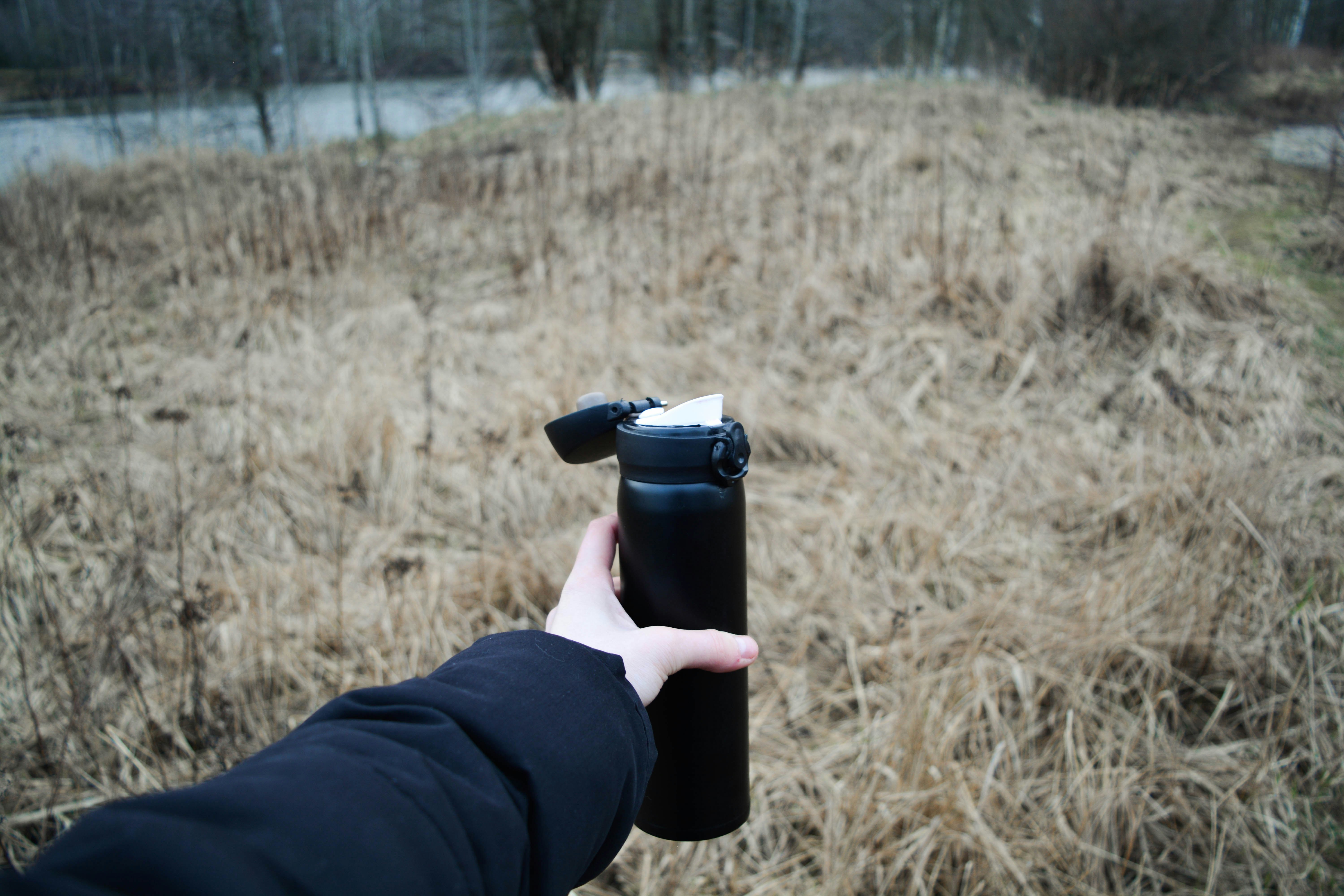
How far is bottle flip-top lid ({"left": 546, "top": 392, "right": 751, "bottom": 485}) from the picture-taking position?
772mm

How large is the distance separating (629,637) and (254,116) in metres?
14.5

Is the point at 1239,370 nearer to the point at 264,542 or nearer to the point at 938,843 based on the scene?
the point at 938,843

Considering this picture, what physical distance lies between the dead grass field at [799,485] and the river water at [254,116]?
130 centimetres

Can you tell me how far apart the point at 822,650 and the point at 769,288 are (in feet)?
8.48

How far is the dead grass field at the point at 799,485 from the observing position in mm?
1661

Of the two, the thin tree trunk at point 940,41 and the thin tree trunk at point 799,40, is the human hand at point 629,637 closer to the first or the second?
the thin tree trunk at point 940,41

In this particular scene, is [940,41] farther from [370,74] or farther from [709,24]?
[370,74]

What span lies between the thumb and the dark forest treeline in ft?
23.8

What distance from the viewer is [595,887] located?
1.57 metres

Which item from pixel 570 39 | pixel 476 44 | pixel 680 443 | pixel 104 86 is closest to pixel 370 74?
→ pixel 104 86

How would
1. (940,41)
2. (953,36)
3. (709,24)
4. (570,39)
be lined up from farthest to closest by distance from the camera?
(953,36)
(709,24)
(940,41)
(570,39)

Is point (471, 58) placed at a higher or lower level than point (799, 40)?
lower

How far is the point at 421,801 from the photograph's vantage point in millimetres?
506

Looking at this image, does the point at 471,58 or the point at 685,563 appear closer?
the point at 685,563
